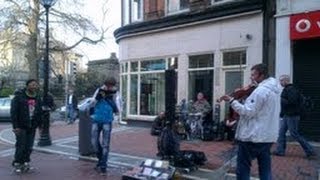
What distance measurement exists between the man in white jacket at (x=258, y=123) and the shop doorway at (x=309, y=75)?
7688 millimetres

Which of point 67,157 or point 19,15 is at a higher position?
point 19,15

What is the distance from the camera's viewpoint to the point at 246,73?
1762cm

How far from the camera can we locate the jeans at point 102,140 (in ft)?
35.8

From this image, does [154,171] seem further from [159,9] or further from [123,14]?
[123,14]

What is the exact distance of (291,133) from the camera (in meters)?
12.2

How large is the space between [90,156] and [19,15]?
24.7m

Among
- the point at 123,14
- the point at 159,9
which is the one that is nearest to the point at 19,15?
the point at 123,14

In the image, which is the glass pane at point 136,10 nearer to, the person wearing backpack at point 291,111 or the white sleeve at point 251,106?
the person wearing backpack at point 291,111

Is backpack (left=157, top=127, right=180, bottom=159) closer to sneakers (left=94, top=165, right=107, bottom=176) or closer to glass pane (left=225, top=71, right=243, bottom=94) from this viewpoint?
sneakers (left=94, top=165, right=107, bottom=176)

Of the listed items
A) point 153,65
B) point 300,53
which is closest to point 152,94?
point 153,65

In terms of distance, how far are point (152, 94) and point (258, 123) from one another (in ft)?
47.6

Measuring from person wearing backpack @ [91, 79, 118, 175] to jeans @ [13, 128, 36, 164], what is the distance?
1267 millimetres

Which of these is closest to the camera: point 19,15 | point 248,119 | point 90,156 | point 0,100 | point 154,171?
point 248,119

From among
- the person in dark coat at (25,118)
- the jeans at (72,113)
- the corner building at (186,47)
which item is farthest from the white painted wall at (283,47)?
the jeans at (72,113)
